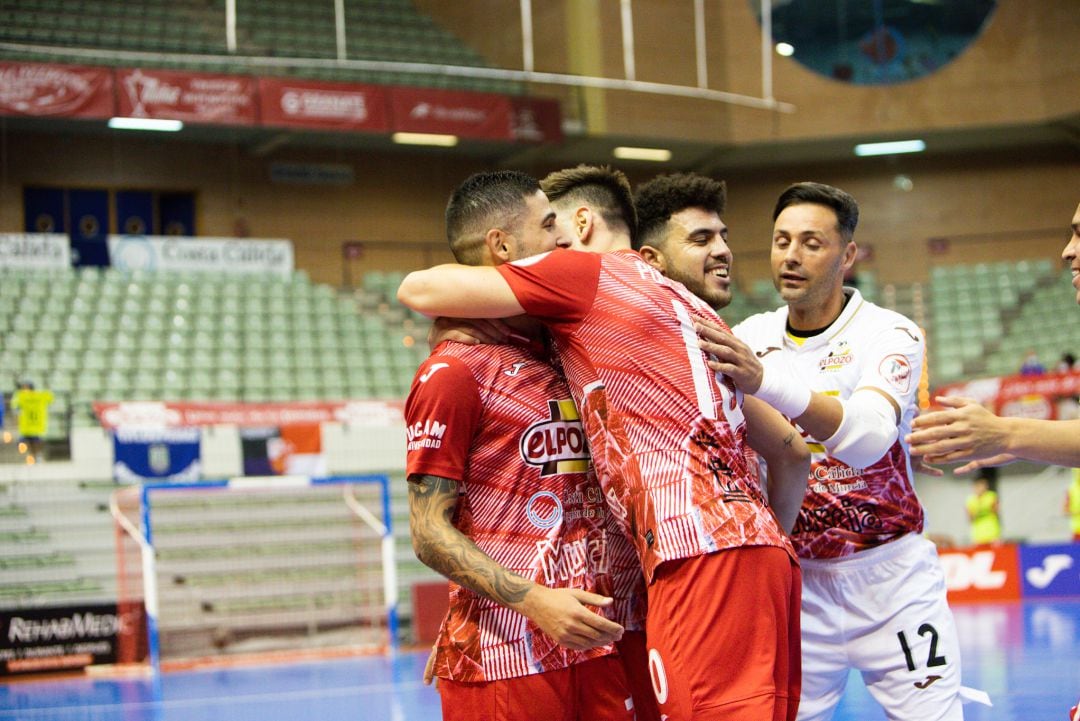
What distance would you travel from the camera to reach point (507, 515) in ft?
10.2

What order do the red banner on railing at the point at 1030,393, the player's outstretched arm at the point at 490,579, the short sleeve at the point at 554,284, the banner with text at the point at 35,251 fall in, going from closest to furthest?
the player's outstretched arm at the point at 490,579
the short sleeve at the point at 554,284
the red banner on railing at the point at 1030,393
the banner with text at the point at 35,251

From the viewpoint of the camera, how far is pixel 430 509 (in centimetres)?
302

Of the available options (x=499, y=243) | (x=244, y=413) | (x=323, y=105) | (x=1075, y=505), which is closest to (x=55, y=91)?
(x=323, y=105)

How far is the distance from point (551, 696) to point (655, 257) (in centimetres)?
141

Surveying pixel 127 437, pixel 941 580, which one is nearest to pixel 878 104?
pixel 127 437

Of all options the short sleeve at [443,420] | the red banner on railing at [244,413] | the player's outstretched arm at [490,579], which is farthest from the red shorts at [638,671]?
the red banner on railing at [244,413]

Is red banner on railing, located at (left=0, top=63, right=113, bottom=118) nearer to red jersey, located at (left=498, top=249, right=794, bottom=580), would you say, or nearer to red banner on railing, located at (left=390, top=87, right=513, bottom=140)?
red banner on railing, located at (left=390, top=87, right=513, bottom=140)

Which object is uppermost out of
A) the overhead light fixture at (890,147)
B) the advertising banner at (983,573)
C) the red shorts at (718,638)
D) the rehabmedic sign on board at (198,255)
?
the overhead light fixture at (890,147)

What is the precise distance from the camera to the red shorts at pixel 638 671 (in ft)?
10.5

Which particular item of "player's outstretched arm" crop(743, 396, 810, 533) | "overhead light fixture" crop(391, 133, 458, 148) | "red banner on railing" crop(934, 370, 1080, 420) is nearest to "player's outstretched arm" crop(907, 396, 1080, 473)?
"player's outstretched arm" crop(743, 396, 810, 533)

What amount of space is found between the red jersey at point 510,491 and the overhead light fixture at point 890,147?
2222 cm

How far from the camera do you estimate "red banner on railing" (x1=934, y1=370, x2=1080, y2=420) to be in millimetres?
16578

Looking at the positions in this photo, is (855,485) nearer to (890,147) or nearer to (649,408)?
(649,408)

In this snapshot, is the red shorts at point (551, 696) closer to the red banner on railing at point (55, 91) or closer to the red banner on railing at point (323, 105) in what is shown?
the red banner on railing at point (55, 91)
